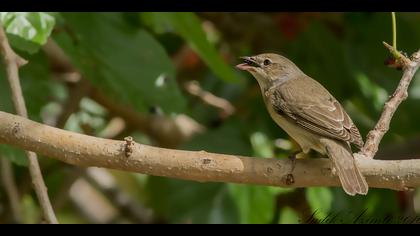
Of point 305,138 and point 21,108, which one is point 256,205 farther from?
point 21,108

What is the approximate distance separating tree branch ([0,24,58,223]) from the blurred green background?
0.49 metres

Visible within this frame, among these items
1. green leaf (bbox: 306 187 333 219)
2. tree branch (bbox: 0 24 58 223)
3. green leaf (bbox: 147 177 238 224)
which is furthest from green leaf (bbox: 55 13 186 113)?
green leaf (bbox: 306 187 333 219)

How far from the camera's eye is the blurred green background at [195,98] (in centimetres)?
484

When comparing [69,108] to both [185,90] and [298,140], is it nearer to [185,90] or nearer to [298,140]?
[185,90]

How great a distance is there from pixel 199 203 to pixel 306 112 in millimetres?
1142

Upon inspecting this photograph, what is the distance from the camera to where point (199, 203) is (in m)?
5.56

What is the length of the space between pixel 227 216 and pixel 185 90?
1.47 metres

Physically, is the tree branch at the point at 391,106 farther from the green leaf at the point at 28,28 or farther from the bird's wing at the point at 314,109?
the green leaf at the point at 28,28

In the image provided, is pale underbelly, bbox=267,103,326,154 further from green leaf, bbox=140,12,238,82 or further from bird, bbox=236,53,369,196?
green leaf, bbox=140,12,238,82

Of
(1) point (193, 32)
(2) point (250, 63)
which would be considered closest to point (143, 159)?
(1) point (193, 32)

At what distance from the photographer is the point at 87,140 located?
340 centimetres

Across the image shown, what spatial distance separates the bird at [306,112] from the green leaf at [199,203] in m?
0.74

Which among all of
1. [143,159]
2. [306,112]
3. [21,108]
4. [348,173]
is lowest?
[348,173]

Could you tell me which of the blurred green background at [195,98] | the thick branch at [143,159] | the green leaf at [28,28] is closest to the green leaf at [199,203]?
the blurred green background at [195,98]
